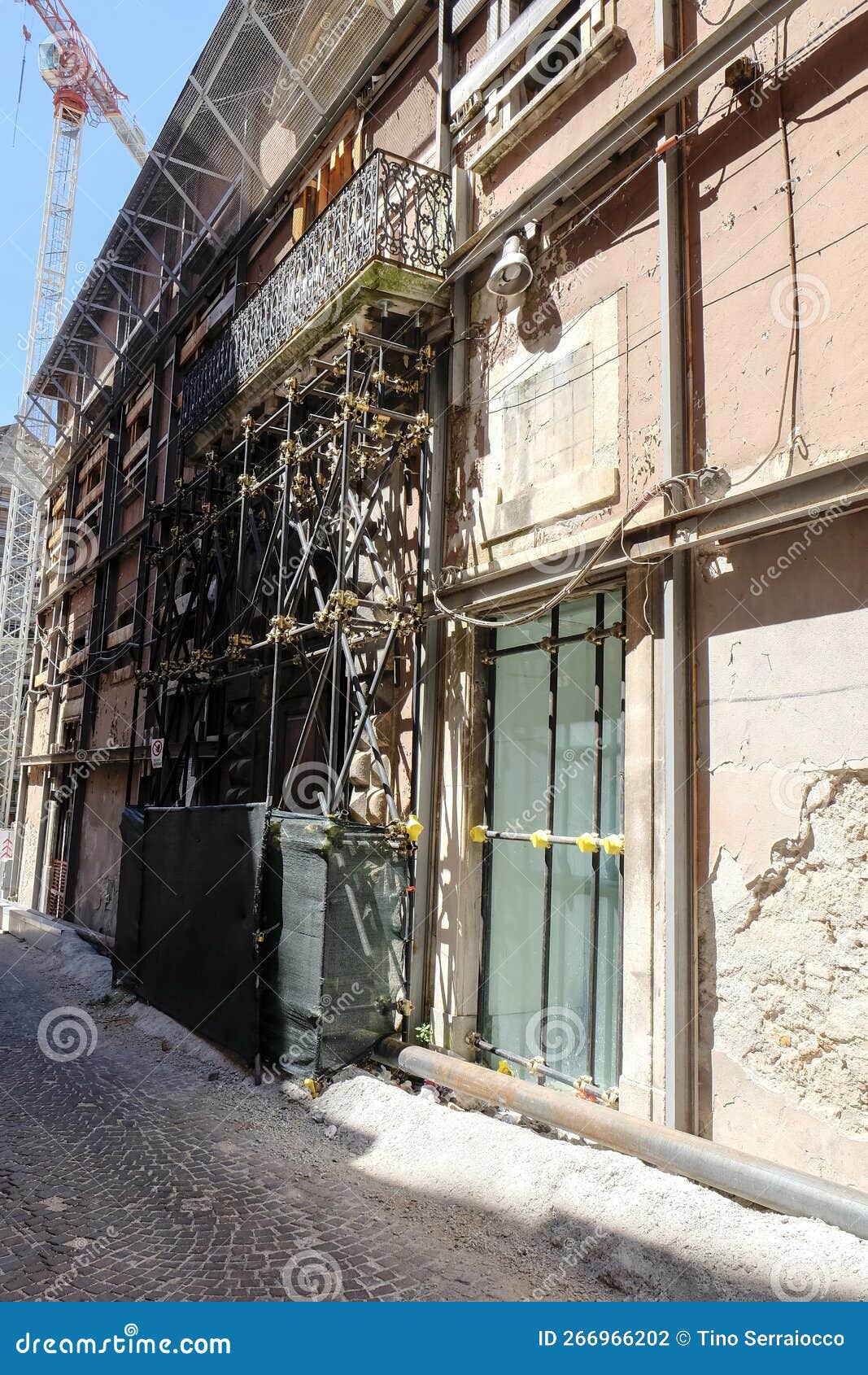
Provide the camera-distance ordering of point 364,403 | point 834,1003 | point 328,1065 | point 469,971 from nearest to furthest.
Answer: point 834,1003 < point 328,1065 < point 469,971 < point 364,403

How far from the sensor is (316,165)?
11.3 meters

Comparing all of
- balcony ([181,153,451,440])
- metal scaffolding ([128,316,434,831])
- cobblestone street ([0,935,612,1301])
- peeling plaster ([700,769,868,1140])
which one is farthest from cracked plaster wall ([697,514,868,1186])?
balcony ([181,153,451,440])

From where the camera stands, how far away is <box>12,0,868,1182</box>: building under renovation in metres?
4.79

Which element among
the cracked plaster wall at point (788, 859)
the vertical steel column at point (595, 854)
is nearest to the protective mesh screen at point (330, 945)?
the vertical steel column at point (595, 854)

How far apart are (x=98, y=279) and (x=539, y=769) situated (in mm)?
17356

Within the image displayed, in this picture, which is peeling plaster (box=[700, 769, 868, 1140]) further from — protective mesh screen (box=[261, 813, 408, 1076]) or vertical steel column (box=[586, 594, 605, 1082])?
protective mesh screen (box=[261, 813, 408, 1076])

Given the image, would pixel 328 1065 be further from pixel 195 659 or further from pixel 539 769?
pixel 195 659

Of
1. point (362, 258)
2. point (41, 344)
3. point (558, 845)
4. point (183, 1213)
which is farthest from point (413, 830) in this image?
point (41, 344)

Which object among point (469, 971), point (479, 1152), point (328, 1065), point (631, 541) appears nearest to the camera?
point (479, 1152)

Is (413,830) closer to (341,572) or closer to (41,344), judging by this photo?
(341,572)

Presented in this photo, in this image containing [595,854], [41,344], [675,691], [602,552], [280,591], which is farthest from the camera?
[41,344]

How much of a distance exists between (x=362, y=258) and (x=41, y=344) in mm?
24045

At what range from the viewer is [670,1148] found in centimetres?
472

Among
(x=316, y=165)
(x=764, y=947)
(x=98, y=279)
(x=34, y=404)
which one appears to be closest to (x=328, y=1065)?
(x=764, y=947)
